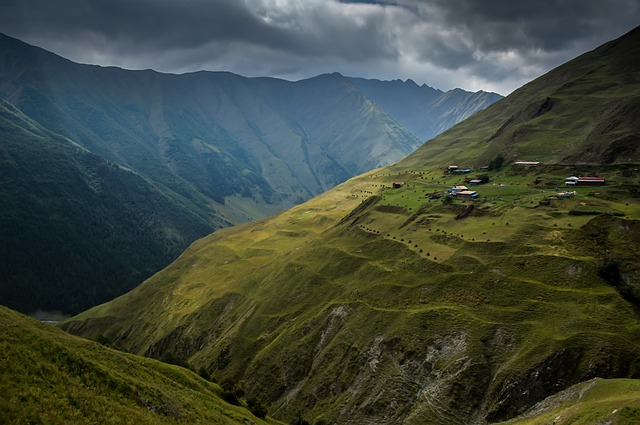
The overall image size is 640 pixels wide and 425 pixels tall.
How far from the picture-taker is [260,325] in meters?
145

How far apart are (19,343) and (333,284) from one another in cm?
10399

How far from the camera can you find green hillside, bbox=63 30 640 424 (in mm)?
80750

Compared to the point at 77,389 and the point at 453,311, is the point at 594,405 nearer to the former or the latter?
the point at 453,311

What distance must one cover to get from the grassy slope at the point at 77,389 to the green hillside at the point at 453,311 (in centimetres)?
4622

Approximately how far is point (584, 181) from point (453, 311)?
84573 mm

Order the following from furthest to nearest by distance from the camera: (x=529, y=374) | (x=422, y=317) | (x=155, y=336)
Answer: (x=155, y=336), (x=422, y=317), (x=529, y=374)

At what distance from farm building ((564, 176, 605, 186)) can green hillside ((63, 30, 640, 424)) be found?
9.10 feet

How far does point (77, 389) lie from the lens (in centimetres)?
4281

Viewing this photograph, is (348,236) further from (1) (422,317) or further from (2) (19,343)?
(2) (19,343)

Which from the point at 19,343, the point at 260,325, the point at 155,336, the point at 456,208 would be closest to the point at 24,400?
the point at 19,343

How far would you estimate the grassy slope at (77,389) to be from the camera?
37.0 m

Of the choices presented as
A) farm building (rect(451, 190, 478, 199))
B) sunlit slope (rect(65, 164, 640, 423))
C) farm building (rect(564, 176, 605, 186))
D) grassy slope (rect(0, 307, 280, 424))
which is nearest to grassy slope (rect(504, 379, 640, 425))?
sunlit slope (rect(65, 164, 640, 423))

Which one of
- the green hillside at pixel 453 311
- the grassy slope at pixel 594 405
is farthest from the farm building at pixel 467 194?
the grassy slope at pixel 594 405

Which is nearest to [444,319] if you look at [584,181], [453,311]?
[453,311]
